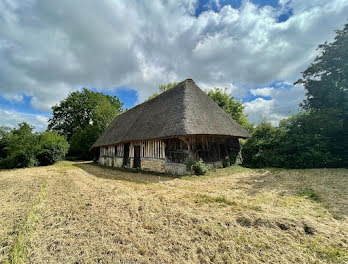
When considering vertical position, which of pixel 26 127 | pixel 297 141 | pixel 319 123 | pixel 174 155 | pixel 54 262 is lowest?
pixel 54 262

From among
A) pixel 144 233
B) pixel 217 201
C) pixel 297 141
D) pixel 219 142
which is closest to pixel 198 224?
pixel 144 233

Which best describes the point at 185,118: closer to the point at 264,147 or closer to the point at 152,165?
the point at 152,165

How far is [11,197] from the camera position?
4609mm

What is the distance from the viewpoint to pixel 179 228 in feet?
8.37

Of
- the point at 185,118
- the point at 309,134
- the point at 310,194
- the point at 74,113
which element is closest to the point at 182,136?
the point at 185,118

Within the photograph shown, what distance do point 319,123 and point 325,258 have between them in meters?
8.70

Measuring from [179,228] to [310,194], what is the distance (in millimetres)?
3929

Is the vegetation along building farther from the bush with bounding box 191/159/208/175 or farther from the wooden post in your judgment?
the bush with bounding box 191/159/208/175

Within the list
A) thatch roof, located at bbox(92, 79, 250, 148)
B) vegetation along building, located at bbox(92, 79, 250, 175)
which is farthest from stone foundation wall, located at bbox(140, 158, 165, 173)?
thatch roof, located at bbox(92, 79, 250, 148)

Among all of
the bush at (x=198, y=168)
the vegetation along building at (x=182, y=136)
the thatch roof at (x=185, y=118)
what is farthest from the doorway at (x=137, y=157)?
the bush at (x=198, y=168)

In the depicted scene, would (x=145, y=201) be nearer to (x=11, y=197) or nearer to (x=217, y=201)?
(x=217, y=201)

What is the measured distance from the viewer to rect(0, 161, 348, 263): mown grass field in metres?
1.96

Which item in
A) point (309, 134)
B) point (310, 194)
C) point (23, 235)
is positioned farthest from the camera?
point (309, 134)

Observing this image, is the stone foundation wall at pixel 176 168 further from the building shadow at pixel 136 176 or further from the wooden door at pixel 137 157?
the wooden door at pixel 137 157
